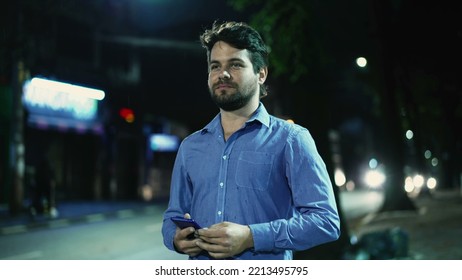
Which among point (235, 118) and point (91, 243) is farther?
point (91, 243)

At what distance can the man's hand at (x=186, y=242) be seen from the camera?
238 centimetres

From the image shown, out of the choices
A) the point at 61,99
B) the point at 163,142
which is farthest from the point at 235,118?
the point at 163,142

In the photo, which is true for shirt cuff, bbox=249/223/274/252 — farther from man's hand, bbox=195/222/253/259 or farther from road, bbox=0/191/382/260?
road, bbox=0/191/382/260

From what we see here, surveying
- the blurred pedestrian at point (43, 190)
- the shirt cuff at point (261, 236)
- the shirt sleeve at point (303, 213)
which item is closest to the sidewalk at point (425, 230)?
the shirt sleeve at point (303, 213)

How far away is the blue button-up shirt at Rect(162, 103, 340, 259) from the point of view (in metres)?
2.38

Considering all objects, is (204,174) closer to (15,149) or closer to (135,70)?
(15,149)

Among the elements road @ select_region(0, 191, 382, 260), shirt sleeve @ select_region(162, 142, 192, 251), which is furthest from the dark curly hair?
road @ select_region(0, 191, 382, 260)

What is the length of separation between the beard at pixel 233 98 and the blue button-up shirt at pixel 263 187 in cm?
10

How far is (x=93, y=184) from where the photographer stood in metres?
26.1

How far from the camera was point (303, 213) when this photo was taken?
2406 mm

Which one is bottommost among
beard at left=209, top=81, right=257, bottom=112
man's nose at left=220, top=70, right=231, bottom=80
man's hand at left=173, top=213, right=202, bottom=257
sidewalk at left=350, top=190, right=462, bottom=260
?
sidewalk at left=350, top=190, right=462, bottom=260

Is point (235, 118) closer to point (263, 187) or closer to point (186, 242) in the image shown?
point (263, 187)

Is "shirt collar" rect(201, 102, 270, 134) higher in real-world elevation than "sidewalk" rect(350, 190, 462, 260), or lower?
higher

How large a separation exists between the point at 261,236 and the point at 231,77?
0.75m
